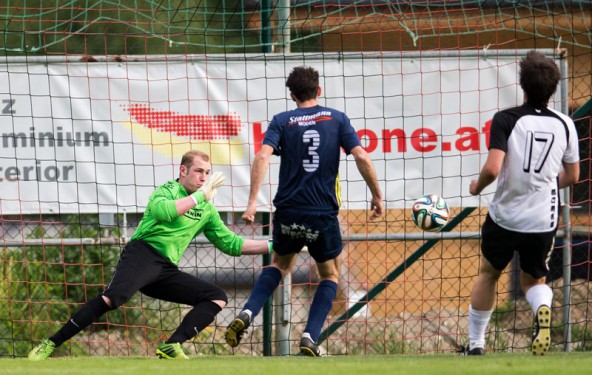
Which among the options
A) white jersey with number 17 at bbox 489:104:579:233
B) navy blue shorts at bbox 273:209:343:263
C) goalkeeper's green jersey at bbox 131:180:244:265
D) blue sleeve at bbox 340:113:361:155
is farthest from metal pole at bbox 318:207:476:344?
white jersey with number 17 at bbox 489:104:579:233

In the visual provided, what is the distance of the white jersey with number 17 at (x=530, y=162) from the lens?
6371 millimetres

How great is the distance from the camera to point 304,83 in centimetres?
731

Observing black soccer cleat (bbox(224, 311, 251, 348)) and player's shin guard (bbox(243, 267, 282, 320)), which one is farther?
player's shin guard (bbox(243, 267, 282, 320))

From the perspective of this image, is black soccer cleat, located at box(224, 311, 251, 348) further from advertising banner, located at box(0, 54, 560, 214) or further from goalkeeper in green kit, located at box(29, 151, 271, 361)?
advertising banner, located at box(0, 54, 560, 214)

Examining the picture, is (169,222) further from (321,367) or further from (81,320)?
(321,367)

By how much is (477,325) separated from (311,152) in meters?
1.68

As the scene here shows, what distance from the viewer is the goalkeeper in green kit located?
7207mm

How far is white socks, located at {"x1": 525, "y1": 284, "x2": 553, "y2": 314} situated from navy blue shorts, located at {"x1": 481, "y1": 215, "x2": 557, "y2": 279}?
0.08 meters

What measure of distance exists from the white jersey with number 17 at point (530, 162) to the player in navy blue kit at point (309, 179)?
108 cm

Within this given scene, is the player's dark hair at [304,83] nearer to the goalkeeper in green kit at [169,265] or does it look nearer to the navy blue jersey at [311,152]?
the navy blue jersey at [311,152]

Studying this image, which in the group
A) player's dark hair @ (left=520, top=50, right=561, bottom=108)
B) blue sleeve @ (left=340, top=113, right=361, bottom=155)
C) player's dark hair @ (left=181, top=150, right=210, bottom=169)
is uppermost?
player's dark hair @ (left=520, top=50, right=561, bottom=108)

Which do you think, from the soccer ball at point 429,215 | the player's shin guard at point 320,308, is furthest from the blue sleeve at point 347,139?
the player's shin guard at point 320,308

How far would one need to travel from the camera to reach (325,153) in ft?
23.9

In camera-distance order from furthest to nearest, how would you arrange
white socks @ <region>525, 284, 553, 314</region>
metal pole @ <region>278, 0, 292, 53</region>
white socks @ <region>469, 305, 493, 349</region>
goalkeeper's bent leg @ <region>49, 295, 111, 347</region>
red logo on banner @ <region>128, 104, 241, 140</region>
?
red logo on banner @ <region>128, 104, 241, 140</region> → metal pole @ <region>278, 0, 292, 53</region> → goalkeeper's bent leg @ <region>49, 295, 111, 347</region> → white socks @ <region>469, 305, 493, 349</region> → white socks @ <region>525, 284, 553, 314</region>
